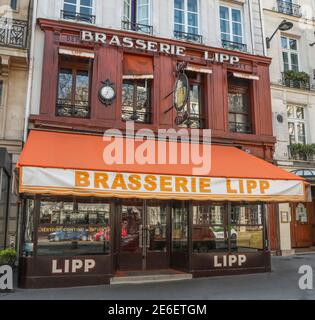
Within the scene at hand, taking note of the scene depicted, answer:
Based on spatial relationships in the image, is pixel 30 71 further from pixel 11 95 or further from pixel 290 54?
pixel 290 54

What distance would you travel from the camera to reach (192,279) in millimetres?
9242

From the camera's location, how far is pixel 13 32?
430 inches

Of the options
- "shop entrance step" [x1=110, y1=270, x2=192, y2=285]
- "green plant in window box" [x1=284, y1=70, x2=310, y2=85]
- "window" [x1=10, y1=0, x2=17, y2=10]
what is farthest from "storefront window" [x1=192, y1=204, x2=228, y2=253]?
"window" [x1=10, y1=0, x2=17, y2=10]

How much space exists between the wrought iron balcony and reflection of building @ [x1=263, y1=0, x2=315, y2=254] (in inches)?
50.5

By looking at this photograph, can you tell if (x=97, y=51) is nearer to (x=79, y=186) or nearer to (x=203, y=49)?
(x=203, y=49)

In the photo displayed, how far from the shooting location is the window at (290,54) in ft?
48.8

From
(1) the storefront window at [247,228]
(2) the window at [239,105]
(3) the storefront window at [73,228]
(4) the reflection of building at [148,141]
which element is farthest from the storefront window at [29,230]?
(2) the window at [239,105]

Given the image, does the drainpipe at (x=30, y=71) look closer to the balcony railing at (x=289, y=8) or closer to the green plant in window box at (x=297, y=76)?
the green plant in window box at (x=297, y=76)

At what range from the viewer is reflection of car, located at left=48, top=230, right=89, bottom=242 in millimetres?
8475

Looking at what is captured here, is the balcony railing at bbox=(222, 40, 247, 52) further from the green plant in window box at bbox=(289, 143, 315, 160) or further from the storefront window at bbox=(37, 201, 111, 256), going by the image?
the storefront window at bbox=(37, 201, 111, 256)

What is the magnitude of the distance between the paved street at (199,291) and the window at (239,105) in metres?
5.40

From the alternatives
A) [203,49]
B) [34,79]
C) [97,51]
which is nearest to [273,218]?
[203,49]

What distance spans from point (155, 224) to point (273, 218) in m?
4.77

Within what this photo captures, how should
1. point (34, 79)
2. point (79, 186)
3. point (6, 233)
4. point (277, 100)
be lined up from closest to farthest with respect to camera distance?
point (79, 186) < point (6, 233) < point (34, 79) < point (277, 100)
